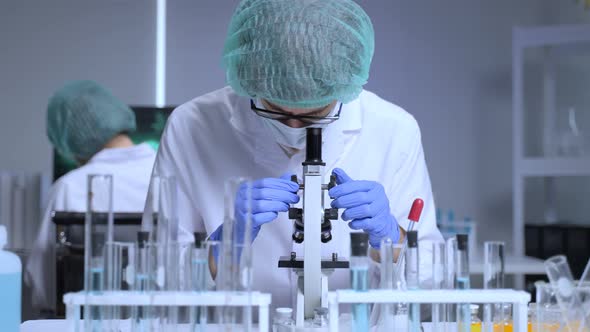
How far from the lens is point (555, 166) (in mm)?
3148

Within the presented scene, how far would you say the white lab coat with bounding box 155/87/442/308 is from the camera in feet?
5.23

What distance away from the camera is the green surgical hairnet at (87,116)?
282 centimetres

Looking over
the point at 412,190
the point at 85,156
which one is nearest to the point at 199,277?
the point at 412,190

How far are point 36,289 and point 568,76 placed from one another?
284cm

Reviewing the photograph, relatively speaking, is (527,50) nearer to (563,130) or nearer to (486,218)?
(563,130)

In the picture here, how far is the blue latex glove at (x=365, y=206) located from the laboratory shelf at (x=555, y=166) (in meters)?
2.07

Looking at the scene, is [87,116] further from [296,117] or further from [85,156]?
[296,117]

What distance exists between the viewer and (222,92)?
1.71 metres

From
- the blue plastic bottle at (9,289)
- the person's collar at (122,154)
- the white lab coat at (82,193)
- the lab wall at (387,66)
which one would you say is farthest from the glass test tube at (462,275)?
the lab wall at (387,66)

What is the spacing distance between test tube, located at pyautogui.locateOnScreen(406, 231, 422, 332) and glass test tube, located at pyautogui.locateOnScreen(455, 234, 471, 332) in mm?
57

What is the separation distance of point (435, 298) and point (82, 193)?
191cm

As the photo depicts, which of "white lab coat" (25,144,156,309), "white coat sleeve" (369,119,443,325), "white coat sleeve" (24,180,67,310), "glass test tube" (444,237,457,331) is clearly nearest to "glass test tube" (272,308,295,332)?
"glass test tube" (444,237,457,331)

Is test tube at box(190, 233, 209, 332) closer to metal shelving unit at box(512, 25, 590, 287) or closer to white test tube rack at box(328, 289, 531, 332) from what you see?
white test tube rack at box(328, 289, 531, 332)

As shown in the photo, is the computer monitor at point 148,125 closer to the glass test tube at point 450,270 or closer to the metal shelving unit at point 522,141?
the metal shelving unit at point 522,141
